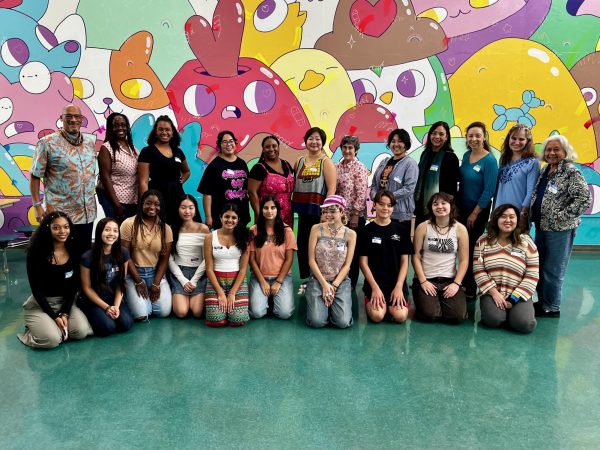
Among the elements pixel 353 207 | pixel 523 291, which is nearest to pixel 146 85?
pixel 353 207

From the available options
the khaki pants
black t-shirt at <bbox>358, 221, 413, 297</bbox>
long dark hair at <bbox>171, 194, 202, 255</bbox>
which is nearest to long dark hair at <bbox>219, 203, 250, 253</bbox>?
long dark hair at <bbox>171, 194, 202, 255</bbox>

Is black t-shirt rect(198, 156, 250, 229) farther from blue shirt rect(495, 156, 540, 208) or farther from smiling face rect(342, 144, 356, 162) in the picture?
blue shirt rect(495, 156, 540, 208)

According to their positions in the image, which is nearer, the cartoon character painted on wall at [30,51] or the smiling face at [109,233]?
the smiling face at [109,233]

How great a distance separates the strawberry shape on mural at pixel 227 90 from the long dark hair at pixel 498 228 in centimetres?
264

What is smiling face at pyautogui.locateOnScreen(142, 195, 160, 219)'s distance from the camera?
10.7ft

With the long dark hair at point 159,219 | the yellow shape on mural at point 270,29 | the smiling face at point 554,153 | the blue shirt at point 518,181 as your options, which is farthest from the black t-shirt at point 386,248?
the yellow shape on mural at point 270,29

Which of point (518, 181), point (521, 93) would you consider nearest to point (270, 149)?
point (518, 181)

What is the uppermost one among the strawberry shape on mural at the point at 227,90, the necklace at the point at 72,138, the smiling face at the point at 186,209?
the strawberry shape on mural at the point at 227,90

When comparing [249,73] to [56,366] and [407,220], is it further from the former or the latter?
[56,366]

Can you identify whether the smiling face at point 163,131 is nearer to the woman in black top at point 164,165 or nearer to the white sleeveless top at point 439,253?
the woman in black top at point 164,165

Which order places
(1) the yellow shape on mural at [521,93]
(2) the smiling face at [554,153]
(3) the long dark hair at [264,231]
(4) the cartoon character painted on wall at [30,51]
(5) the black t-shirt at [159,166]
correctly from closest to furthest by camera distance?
(2) the smiling face at [554,153]
(3) the long dark hair at [264,231]
(5) the black t-shirt at [159,166]
(4) the cartoon character painted on wall at [30,51]
(1) the yellow shape on mural at [521,93]

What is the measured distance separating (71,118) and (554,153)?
3.55 m

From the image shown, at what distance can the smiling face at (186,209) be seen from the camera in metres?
3.44

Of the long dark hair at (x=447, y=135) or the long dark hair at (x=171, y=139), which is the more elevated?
the long dark hair at (x=447, y=135)
